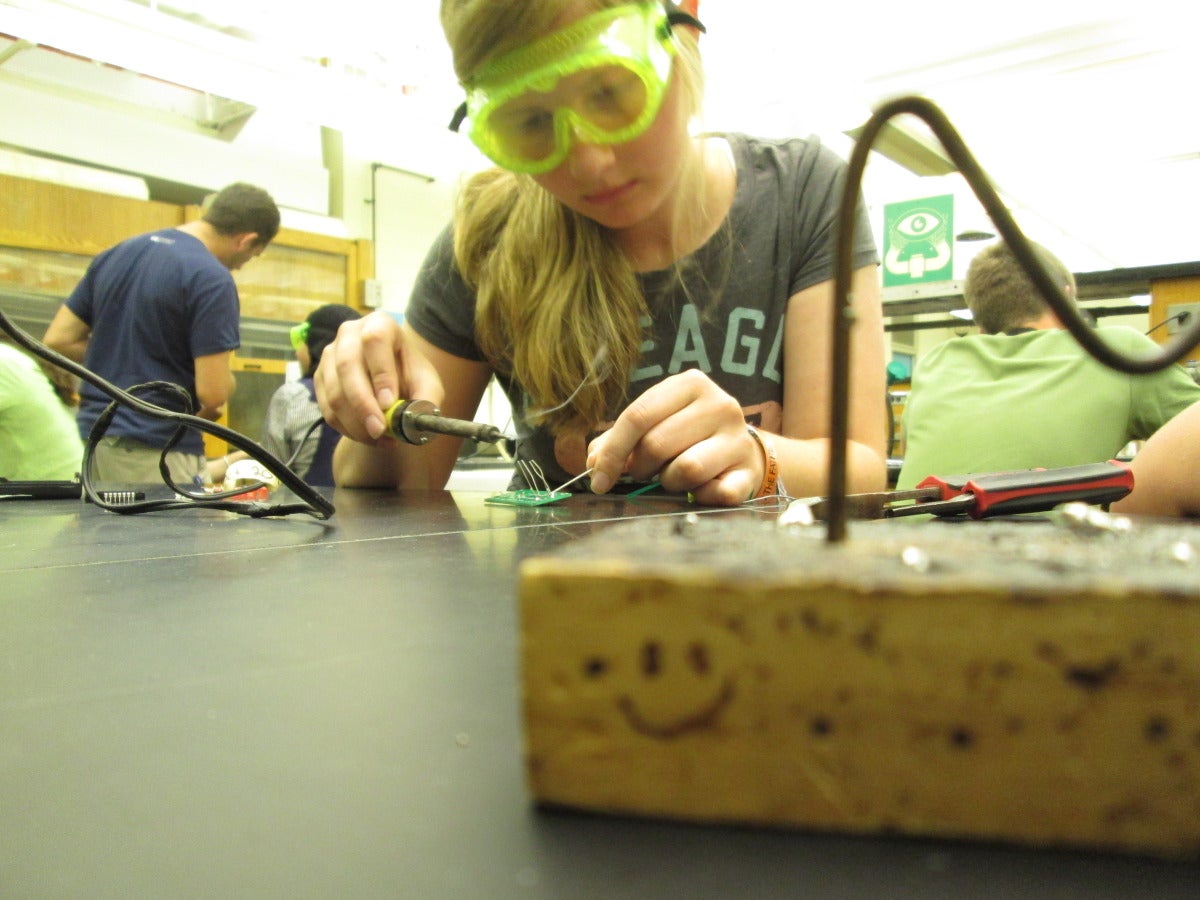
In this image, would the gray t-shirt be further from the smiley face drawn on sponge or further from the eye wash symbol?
the eye wash symbol

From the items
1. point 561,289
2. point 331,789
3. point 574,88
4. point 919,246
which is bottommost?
point 331,789

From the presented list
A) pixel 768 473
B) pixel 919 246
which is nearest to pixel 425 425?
pixel 768 473

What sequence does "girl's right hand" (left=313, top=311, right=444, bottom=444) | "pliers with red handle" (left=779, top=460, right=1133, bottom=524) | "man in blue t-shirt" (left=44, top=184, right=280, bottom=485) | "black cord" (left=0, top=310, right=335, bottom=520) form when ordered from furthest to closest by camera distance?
"man in blue t-shirt" (left=44, top=184, right=280, bottom=485) < "girl's right hand" (left=313, top=311, right=444, bottom=444) < "black cord" (left=0, top=310, right=335, bottom=520) < "pliers with red handle" (left=779, top=460, right=1133, bottom=524)

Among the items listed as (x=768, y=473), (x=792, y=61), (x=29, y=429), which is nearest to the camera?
(x=768, y=473)

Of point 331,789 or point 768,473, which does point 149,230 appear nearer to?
point 768,473

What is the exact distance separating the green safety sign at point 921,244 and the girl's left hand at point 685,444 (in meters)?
2.11

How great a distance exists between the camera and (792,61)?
2.85 m

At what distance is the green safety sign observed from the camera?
8.49ft

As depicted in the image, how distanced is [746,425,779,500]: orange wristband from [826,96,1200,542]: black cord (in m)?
0.58

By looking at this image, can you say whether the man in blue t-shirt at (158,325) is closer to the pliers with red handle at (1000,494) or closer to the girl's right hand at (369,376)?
the girl's right hand at (369,376)

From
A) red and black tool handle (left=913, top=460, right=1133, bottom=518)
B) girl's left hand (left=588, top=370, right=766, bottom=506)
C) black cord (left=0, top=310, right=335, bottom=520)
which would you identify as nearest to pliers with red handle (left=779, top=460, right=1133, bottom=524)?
Result: red and black tool handle (left=913, top=460, right=1133, bottom=518)

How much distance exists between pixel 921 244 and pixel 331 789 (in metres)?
2.84

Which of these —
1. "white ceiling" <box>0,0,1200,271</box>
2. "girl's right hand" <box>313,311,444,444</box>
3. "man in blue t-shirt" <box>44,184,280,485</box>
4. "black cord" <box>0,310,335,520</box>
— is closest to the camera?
"black cord" <box>0,310,335,520</box>

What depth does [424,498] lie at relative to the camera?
2.97 ft
